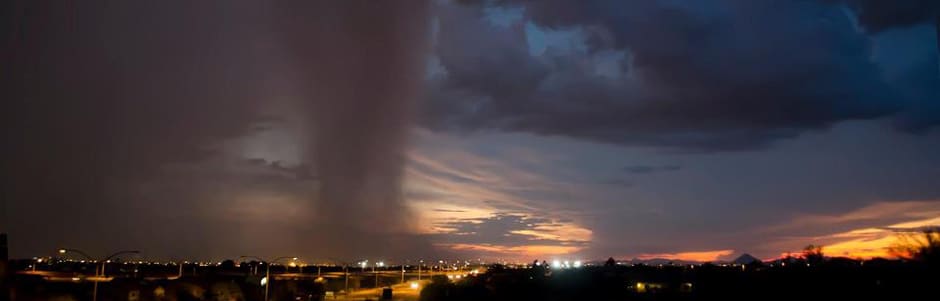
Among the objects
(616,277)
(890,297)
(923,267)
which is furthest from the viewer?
(616,277)

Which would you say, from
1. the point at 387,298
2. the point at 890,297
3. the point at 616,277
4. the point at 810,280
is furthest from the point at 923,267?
the point at 616,277

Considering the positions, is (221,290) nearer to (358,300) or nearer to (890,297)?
(358,300)

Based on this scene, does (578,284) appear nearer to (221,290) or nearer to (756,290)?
(756,290)

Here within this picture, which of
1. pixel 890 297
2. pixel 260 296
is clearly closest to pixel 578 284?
pixel 260 296

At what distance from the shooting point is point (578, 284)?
115000mm

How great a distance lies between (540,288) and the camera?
111250mm

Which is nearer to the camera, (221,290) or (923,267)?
(923,267)

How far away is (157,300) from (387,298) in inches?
1150

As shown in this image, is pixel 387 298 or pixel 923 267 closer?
pixel 923 267

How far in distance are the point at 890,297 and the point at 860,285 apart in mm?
10623

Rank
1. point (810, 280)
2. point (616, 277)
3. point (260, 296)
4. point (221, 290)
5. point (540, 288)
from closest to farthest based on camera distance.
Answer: point (810, 280)
point (221, 290)
point (260, 296)
point (540, 288)
point (616, 277)

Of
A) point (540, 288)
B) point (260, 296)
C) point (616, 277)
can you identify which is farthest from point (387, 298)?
point (616, 277)

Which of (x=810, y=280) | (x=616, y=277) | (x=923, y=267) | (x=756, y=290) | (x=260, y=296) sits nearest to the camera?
(x=923, y=267)

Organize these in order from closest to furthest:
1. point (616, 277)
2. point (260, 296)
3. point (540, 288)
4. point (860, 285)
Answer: point (860, 285), point (260, 296), point (540, 288), point (616, 277)
